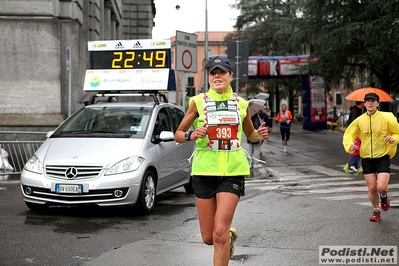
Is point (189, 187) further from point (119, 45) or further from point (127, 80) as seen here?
point (119, 45)

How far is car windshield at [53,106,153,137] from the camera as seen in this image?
1079cm

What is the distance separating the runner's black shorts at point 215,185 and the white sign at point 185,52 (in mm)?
11464

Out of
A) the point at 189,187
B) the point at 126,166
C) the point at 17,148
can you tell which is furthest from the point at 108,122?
the point at 17,148

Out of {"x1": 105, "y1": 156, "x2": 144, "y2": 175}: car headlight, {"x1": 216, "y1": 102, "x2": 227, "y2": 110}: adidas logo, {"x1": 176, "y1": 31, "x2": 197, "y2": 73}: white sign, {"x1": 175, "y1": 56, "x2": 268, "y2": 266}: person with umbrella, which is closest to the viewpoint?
{"x1": 175, "y1": 56, "x2": 268, "y2": 266}: person with umbrella

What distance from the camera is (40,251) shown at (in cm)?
740

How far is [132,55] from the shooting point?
13.6 metres

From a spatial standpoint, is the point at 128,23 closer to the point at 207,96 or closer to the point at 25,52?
the point at 25,52

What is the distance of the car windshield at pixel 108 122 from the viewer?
10.8 m

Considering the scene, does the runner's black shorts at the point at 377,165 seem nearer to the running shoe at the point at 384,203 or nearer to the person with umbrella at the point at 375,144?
the person with umbrella at the point at 375,144

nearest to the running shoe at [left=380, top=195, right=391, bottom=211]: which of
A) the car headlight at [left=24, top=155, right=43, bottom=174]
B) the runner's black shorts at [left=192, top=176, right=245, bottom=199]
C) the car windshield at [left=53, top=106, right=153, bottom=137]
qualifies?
the car windshield at [left=53, top=106, right=153, bottom=137]

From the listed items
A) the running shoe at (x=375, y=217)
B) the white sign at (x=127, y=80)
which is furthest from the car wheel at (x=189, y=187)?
the running shoe at (x=375, y=217)

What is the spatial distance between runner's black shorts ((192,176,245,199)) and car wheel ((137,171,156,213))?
13.7 feet

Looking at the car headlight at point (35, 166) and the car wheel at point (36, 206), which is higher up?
the car headlight at point (35, 166)

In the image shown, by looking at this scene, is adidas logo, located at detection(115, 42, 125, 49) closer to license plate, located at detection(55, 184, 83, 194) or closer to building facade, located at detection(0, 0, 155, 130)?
license plate, located at detection(55, 184, 83, 194)
